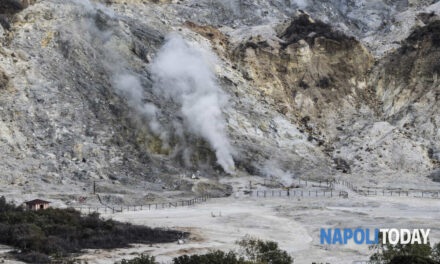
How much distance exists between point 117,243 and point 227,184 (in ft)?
96.1

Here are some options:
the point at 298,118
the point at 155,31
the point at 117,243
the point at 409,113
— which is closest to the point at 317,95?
the point at 298,118

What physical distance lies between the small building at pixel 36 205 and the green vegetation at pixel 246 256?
19.4 meters

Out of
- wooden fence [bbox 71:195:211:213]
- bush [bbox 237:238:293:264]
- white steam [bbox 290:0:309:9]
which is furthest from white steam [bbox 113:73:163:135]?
white steam [bbox 290:0:309:9]

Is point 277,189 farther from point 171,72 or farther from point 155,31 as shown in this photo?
point 155,31

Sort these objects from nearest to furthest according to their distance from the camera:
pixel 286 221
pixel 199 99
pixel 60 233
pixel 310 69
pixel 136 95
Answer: pixel 60 233, pixel 286 221, pixel 136 95, pixel 199 99, pixel 310 69

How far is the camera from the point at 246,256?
96.6 feet

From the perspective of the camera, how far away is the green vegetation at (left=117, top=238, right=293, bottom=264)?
24.4 metres

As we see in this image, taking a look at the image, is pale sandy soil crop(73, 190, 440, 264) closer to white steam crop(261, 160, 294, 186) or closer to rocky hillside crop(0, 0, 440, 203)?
white steam crop(261, 160, 294, 186)

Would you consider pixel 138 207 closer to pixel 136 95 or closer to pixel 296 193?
pixel 296 193

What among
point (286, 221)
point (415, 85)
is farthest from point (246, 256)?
point (415, 85)

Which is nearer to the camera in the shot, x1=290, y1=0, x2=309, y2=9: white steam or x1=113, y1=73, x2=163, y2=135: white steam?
x1=113, y1=73, x2=163, y2=135: white steam

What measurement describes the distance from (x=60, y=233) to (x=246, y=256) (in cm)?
1308

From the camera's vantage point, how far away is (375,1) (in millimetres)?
111188

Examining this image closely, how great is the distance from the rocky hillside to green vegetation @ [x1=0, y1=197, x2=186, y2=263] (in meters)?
13.2
